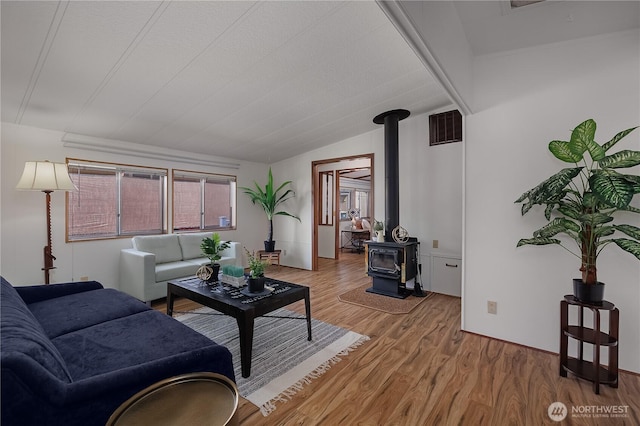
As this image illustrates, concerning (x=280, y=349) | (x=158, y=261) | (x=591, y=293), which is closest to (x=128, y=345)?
(x=280, y=349)

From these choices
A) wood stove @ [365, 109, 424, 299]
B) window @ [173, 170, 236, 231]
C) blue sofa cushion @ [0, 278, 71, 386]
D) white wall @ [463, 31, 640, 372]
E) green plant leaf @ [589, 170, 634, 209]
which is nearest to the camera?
blue sofa cushion @ [0, 278, 71, 386]

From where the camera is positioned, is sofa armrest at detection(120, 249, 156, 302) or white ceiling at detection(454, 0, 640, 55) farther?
sofa armrest at detection(120, 249, 156, 302)

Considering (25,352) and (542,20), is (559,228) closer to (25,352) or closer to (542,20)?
(542,20)

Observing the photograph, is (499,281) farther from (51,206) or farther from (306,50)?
(51,206)

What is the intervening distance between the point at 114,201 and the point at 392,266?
4.07m

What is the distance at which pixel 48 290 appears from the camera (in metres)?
2.29

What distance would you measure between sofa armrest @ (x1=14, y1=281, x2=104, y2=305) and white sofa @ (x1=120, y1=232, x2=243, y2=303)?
2.85 ft

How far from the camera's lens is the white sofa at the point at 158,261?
3424mm

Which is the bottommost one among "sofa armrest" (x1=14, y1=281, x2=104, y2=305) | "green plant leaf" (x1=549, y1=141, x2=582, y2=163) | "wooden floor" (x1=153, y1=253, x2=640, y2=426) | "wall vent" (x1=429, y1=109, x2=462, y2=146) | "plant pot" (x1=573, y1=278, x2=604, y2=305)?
"wooden floor" (x1=153, y1=253, x2=640, y2=426)

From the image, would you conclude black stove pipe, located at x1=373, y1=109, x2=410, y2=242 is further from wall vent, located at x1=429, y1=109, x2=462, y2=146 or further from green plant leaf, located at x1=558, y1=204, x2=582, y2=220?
green plant leaf, located at x1=558, y1=204, x2=582, y2=220

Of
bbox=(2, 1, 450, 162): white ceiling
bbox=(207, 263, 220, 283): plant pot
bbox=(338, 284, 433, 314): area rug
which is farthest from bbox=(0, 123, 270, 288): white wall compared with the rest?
bbox=(338, 284, 433, 314): area rug

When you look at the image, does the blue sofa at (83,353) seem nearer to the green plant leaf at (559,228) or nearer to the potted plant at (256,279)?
the potted plant at (256,279)

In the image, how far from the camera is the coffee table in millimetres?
1999

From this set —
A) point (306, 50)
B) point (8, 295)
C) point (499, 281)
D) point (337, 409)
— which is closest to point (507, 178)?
point (499, 281)
